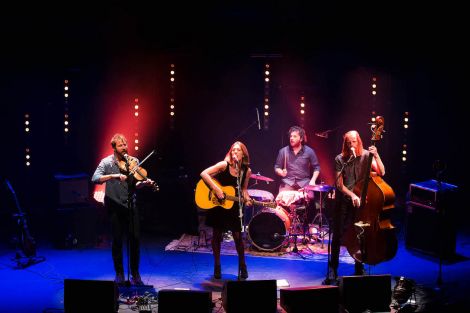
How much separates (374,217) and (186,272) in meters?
3.10

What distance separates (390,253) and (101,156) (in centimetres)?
708

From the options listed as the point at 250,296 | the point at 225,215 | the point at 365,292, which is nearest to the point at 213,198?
the point at 225,215

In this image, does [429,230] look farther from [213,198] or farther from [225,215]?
[213,198]

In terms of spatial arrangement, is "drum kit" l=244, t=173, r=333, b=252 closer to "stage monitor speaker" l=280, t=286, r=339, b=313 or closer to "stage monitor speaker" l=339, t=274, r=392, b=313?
"stage monitor speaker" l=339, t=274, r=392, b=313

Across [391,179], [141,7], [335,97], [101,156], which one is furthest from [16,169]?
[391,179]

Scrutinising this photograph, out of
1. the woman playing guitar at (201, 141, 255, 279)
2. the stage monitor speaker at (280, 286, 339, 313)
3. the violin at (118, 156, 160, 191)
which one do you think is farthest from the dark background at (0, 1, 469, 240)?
the stage monitor speaker at (280, 286, 339, 313)

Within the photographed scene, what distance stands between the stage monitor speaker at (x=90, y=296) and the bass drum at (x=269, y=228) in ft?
12.5

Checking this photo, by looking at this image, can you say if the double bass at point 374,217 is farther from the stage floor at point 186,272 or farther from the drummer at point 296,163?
the drummer at point 296,163

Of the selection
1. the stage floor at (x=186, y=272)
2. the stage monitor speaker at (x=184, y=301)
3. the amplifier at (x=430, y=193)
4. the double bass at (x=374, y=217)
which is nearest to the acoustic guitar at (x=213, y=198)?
the stage floor at (x=186, y=272)

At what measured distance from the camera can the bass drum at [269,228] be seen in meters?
10.3

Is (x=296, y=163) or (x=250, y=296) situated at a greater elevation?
(x=296, y=163)

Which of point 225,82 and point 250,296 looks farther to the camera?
point 225,82

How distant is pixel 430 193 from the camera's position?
1052 cm

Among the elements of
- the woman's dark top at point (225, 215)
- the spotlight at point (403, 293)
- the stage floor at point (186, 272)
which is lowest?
the stage floor at point (186, 272)
